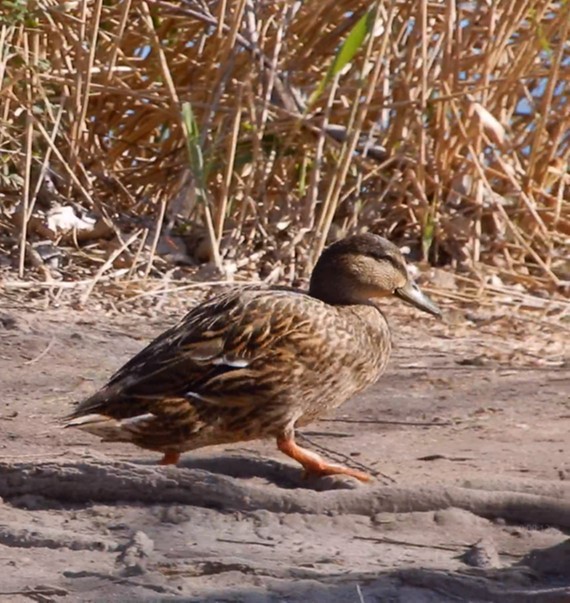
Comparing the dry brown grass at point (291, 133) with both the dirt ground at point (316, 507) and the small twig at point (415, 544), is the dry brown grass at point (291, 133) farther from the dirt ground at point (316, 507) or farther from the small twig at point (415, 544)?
the small twig at point (415, 544)

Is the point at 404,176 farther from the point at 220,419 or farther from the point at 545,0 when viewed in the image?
the point at 220,419

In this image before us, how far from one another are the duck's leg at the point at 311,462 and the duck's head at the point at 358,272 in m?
0.71

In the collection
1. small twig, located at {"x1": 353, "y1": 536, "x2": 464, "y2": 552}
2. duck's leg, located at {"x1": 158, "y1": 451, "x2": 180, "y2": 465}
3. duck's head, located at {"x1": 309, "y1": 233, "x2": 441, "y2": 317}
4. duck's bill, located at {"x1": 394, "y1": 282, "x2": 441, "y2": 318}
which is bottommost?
duck's leg, located at {"x1": 158, "y1": 451, "x2": 180, "y2": 465}

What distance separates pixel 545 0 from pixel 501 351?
5.68 feet

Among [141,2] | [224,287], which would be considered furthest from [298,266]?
[141,2]

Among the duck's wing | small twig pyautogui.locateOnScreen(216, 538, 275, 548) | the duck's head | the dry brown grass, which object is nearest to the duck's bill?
the duck's head

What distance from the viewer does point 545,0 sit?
673 cm

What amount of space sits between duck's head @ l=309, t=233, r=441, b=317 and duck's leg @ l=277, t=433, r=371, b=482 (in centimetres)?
71

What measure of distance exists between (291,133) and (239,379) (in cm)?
260

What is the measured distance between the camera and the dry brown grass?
675 centimetres

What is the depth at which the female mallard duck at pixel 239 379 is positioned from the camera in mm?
4363

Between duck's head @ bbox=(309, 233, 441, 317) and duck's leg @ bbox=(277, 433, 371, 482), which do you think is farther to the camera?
duck's head @ bbox=(309, 233, 441, 317)

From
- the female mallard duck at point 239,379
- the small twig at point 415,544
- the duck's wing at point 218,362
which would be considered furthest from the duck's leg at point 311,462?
the small twig at point 415,544

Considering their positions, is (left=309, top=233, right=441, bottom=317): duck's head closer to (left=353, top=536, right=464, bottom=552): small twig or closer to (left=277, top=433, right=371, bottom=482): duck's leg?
(left=277, top=433, right=371, bottom=482): duck's leg
